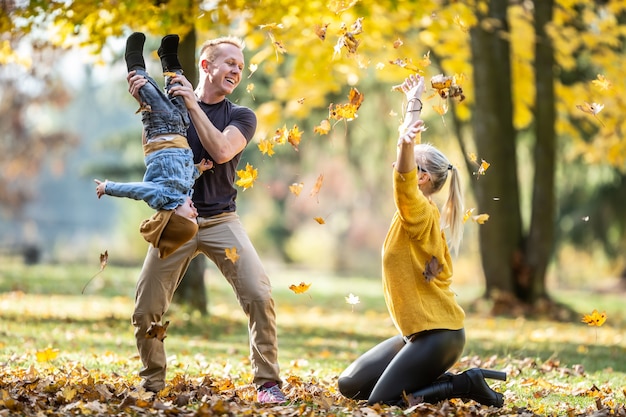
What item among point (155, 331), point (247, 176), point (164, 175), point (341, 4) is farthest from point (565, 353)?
point (164, 175)

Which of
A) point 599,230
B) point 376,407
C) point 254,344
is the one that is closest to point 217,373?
point 254,344

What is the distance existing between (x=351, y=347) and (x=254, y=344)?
154 inches

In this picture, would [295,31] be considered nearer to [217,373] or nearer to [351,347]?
[351,347]

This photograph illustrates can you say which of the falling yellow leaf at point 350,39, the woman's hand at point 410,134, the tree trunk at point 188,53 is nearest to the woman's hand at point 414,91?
the woman's hand at point 410,134

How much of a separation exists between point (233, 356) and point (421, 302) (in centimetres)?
311

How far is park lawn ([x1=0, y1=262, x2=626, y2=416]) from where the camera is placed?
475 cm

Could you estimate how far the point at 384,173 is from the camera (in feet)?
79.5

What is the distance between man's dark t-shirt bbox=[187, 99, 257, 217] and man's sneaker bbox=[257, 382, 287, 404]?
39.9 inches

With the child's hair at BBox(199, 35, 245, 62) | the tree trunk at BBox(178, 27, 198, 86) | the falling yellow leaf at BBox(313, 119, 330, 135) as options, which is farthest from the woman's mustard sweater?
the tree trunk at BBox(178, 27, 198, 86)

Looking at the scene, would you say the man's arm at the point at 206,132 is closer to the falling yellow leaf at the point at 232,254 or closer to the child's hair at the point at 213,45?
the child's hair at the point at 213,45

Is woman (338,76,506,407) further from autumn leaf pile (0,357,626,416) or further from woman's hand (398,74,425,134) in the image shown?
autumn leaf pile (0,357,626,416)

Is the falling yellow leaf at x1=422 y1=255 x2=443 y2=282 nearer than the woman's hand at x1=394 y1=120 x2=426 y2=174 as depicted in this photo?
No

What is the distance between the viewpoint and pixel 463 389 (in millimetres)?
4840

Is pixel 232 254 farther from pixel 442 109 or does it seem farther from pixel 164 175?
pixel 442 109
